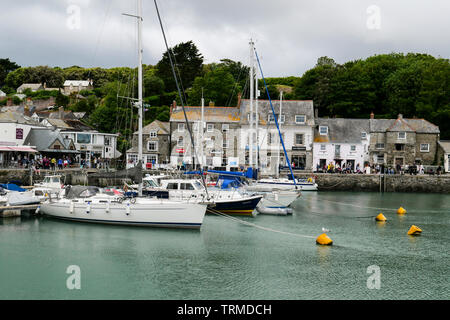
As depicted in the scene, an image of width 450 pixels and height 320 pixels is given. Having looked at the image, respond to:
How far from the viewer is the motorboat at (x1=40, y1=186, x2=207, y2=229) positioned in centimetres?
2398

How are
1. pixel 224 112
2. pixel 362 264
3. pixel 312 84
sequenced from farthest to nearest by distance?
pixel 312 84
pixel 224 112
pixel 362 264

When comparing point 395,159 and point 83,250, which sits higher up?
point 395,159

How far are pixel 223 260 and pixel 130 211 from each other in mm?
7489

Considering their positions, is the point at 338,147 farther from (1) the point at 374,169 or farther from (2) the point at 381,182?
(2) the point at 381,182

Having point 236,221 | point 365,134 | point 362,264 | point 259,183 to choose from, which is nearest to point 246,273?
point 362,264

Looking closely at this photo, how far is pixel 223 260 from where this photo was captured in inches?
754

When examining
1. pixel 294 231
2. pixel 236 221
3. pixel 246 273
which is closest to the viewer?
pixel 246 273

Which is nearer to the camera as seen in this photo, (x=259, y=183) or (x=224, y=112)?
(x=259, y=183)

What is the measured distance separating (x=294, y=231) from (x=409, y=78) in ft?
177

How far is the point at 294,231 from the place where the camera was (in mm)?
25875

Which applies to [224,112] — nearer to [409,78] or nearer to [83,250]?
[409,78]

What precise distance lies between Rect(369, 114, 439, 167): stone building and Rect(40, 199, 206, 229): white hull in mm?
42673
